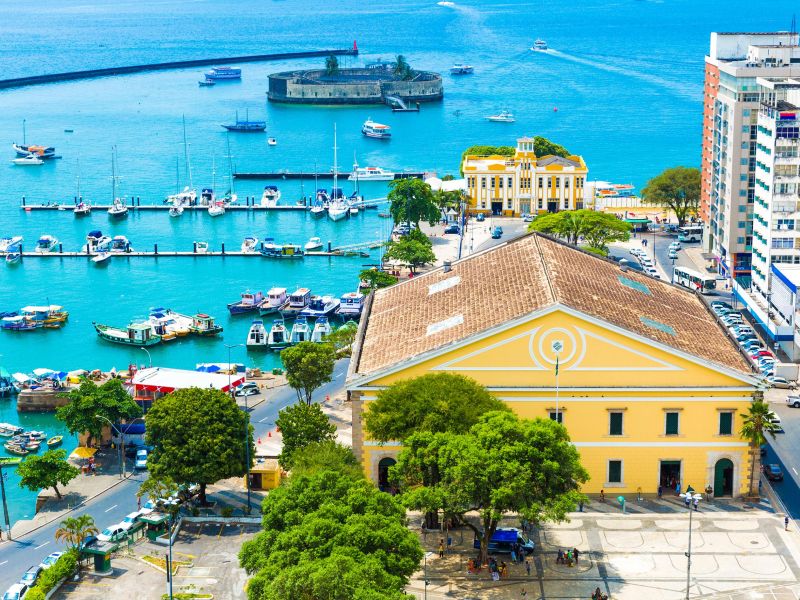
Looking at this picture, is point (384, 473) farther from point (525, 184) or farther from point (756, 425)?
point (525, 184)

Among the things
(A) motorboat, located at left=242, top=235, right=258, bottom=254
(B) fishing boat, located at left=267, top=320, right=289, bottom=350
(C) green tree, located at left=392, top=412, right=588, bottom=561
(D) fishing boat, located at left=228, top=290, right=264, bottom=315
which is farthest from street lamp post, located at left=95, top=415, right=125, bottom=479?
(A) motorboat, located at left=242, top=235, right=258, bottom=254

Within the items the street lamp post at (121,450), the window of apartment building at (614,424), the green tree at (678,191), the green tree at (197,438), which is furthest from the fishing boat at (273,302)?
the window of apartment building at (614,424)

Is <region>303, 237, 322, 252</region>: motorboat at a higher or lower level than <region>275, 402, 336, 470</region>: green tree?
higher

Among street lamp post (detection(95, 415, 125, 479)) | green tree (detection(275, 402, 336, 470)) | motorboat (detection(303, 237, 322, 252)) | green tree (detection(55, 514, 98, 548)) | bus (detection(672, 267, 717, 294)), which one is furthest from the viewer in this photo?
motorboat (detection(303, 237, 322, 252))

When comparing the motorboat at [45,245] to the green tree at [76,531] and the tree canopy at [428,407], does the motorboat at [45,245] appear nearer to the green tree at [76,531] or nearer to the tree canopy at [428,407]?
the green tree at [76,531]

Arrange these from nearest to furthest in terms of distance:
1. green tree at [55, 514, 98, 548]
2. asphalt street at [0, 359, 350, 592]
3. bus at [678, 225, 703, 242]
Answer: green tree at [55, 514, 98, 548], asphalt street at [0, 359, 350, 592], bus at [678, 225, 703, 242]

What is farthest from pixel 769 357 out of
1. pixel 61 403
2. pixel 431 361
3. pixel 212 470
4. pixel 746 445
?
pixel 61 403

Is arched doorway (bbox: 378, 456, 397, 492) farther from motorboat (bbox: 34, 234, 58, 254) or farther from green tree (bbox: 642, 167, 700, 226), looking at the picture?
motorboat (bbox: 34, 234, 58, 254)

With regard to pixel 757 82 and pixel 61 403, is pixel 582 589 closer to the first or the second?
pixel 61 403
